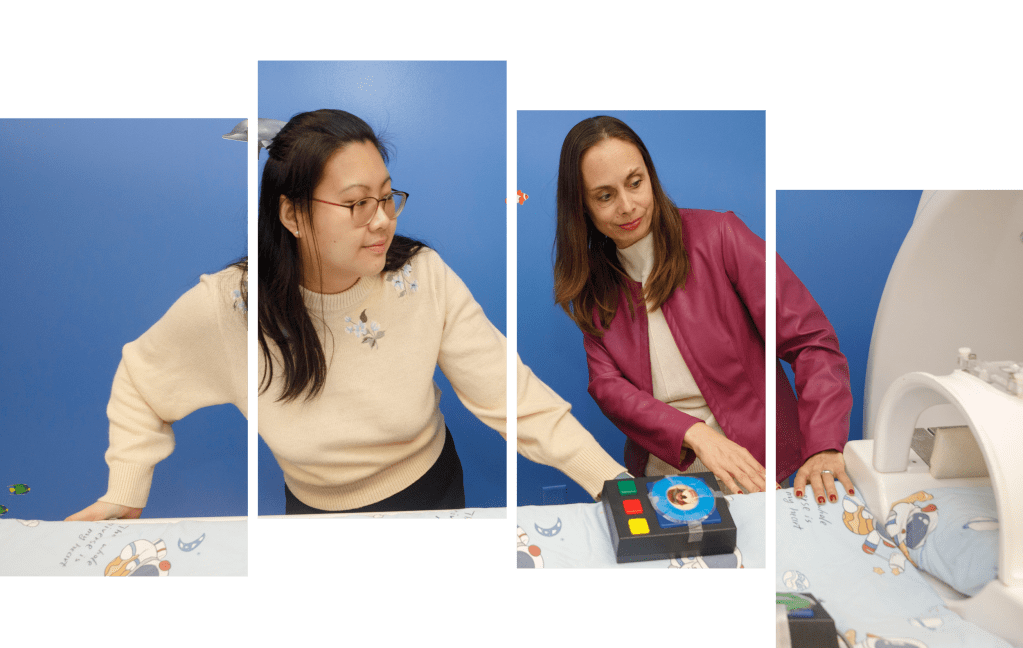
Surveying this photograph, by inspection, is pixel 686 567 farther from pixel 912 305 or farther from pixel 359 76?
pixel 359 76

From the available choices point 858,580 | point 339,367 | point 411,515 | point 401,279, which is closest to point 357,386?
point 339,367

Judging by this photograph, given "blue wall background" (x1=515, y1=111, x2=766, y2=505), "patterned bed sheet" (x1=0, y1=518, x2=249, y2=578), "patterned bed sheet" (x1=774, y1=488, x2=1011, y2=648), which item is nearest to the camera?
"patterned bed sheet" (x1=774, y1=488, x2=1011, y2=648)

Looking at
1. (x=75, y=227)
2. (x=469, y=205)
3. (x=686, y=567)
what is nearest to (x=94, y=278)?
(x=75, y=227)

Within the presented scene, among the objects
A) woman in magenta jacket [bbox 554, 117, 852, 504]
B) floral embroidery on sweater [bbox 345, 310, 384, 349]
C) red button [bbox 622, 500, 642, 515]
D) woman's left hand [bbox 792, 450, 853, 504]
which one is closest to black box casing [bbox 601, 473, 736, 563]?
red button [bbox 622, 500, 642, 515]

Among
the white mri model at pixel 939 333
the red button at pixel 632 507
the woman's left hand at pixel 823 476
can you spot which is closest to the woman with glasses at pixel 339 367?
the red button at pixel 632 507

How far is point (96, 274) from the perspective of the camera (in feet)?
7.43

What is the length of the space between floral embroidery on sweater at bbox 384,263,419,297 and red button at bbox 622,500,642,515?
0.90 m

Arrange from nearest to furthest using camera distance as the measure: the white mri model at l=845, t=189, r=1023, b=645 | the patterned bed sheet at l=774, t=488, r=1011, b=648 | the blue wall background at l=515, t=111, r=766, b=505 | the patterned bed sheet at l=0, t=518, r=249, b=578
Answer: the patterned bed sheet at l=774, t=488, r=1011, b=648 < the white mri model at l=845, t=189, r=1023, b=645 < the blue wall background at l=515, t=111, r=766, b=505 < the patterned bed sheet at l=0, t=518, r=249, b=578

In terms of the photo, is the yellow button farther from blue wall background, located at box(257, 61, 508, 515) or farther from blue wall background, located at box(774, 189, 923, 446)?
blue wall background, located at box(257, 61, 508, 515)

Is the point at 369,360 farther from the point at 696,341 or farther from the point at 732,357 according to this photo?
the point at 732,357

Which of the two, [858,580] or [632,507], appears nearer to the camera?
[858,580]

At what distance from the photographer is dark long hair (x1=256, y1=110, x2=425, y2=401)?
212cm

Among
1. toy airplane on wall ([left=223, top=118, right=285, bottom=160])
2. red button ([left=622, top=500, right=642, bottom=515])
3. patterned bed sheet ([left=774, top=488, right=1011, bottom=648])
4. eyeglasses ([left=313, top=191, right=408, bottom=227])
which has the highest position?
toy airplane on wall ([left=223, top=118, right=285, bottom=160])

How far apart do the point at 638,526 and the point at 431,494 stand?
25.4 inches
